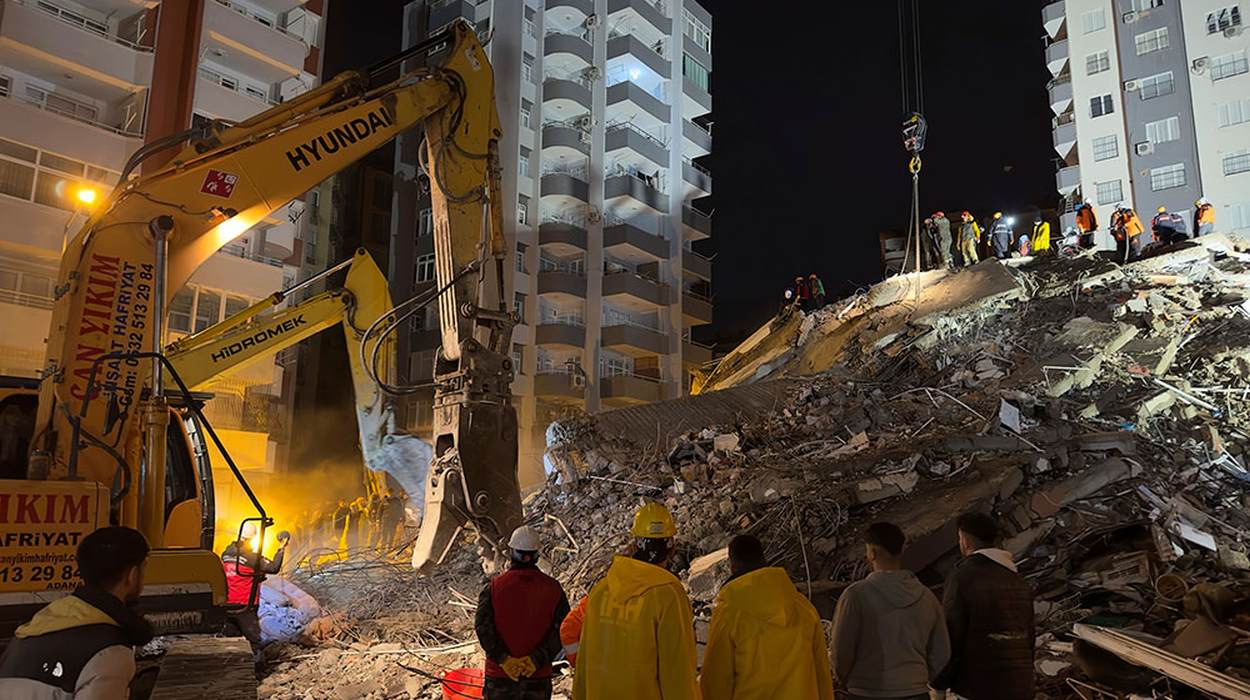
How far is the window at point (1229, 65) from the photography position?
30.4 m

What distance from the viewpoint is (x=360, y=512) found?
11.8m

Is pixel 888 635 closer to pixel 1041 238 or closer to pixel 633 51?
pixel 1041 238

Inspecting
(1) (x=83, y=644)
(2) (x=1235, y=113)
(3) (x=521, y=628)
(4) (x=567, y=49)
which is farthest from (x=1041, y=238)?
(1) (x=83, y=644)

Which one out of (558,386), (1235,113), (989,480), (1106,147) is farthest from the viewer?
(1106,147)

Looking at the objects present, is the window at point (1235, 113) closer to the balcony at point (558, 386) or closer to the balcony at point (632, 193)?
the balcony at point (632, 193)

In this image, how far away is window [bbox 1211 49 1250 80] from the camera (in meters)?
30.4

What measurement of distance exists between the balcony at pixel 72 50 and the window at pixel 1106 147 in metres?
34.0

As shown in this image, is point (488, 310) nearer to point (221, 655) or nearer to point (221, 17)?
point (221, 655)

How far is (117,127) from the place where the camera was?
68.7 feet

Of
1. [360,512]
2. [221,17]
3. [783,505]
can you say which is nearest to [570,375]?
[221,17]

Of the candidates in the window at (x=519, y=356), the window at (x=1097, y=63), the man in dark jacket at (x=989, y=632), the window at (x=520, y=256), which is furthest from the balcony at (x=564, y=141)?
the man in dark jacket at (x=989, y=632)

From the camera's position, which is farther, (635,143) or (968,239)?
(635,143)

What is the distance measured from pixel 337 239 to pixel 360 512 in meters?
27.6

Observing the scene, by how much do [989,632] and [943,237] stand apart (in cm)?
1824
